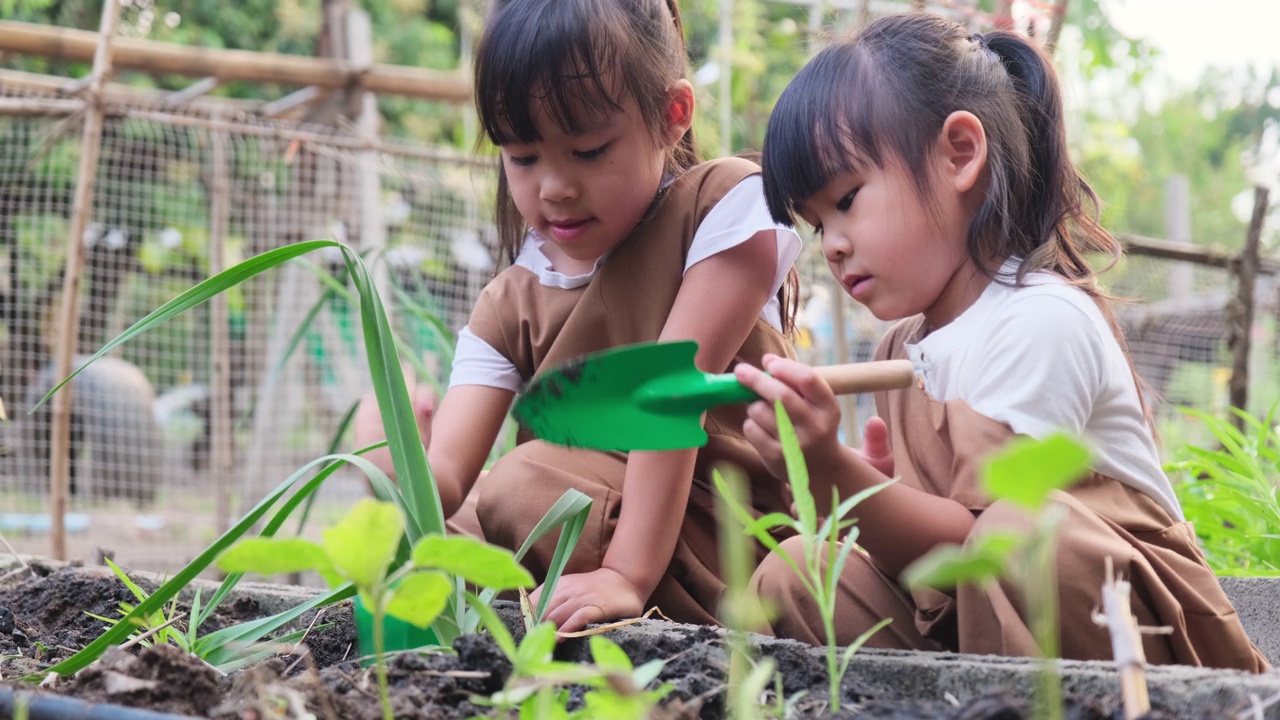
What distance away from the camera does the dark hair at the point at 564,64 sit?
51.8 inches

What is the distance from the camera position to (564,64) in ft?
4.33

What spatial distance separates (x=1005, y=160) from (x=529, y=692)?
89cm

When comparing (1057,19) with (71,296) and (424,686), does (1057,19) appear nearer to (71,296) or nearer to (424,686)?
(424,686)

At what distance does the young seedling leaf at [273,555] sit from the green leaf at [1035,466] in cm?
36

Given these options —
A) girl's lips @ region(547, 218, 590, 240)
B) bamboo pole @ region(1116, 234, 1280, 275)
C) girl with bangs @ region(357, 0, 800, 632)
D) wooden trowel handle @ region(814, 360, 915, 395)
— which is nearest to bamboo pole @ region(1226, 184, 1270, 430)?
bamboo pole @ region(1116, 234, 1280, 275)

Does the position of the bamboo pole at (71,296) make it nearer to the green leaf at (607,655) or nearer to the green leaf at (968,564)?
the green leaf at (607,655)

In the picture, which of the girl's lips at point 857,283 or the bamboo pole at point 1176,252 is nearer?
the girl's lips at point 857,283

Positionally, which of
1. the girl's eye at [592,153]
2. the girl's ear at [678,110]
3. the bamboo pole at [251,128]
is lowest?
the girl's eye at [592,153]

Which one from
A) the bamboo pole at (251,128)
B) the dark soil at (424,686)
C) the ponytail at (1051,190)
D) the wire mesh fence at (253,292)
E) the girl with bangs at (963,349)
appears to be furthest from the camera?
the wire mesh fence at (253,292)

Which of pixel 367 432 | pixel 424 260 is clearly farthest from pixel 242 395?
pixel 367 432

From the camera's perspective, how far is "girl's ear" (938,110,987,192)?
123 centimetres

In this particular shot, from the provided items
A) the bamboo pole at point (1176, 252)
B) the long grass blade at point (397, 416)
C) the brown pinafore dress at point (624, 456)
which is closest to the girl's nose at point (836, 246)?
the brown pinafore dress at point (624, 456)

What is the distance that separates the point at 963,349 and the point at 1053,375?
127 millimetres

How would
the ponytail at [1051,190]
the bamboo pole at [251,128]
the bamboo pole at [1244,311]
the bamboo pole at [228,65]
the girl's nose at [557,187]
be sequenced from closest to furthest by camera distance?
1. the ponytail at [1051,190]
2. the girl's nose at [557,187]
3. the bamboo pole at [1244,311]
4. the bamboo pole at [251,128]
5. the bamboo pole at [228,65]
